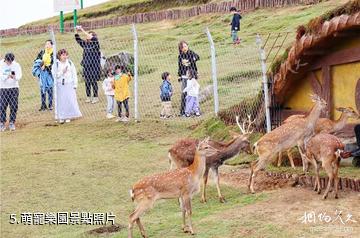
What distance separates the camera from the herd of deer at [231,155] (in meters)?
8.33

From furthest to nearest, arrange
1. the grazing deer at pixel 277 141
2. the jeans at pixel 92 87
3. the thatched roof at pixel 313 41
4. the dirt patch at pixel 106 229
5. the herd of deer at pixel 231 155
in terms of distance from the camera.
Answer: the jeans at pixel 92 87 < the thatched roof at pixel 313 41 < the grazing deer at pixel 277 141 < the dirt patch at pixel 106 229 < the herd of deer at pixel 231 155

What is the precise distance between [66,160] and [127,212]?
3790 mm

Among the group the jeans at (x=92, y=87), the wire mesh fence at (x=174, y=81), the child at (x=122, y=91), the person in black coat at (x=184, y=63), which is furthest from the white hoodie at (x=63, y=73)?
the person in black coat at (x=184, y=63)

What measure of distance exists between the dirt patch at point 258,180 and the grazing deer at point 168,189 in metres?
1.78

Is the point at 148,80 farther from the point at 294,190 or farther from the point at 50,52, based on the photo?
the point at 294,190

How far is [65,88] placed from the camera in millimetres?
16938

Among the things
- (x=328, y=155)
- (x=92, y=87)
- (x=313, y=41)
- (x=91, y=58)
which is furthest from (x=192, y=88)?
(x=328, y=155)

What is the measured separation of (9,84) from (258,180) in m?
7.66

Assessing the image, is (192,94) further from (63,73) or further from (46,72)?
(46,72)

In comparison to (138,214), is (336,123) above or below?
above

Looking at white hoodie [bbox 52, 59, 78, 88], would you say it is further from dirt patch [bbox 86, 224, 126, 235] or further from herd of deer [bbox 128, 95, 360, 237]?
dirt patch [bbox 86, 224, 126, 235]

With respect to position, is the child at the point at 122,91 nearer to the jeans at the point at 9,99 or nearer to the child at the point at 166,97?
the child at the point at 166,97

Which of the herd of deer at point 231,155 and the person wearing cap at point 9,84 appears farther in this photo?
the person wearing cap at point 9,84

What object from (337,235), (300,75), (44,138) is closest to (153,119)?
(44,138)
